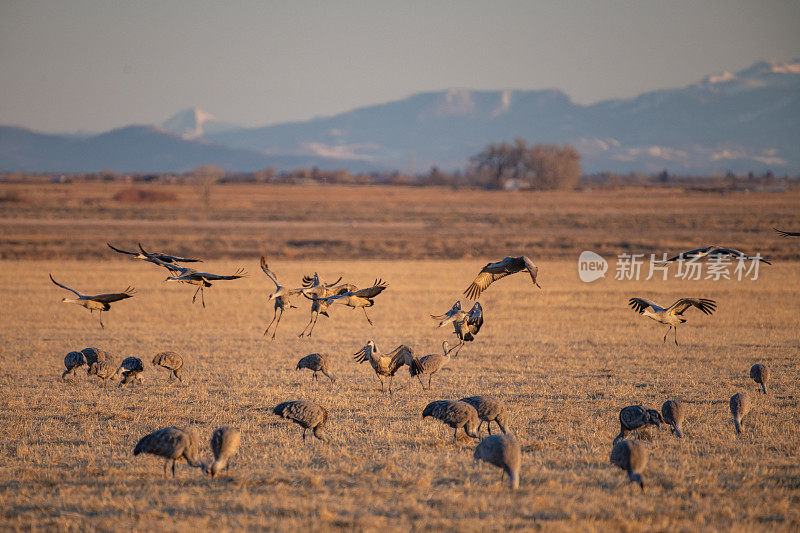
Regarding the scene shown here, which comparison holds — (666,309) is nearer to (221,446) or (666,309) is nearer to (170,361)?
(221,446)

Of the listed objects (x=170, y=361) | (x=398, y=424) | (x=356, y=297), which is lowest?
(x=398, y=424)

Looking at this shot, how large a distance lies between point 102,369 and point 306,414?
197 inches

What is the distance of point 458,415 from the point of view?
838cm

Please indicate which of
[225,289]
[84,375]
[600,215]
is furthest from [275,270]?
[600,215]

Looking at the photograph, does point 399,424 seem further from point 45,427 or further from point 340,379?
point 45,427

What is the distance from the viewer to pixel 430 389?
11883 mm

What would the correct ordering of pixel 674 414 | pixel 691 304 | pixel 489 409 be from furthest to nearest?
1. pixel 691 304
2. pixel 674 414
3. pixel 489 409

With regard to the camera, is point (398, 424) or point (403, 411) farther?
point (403, 411)

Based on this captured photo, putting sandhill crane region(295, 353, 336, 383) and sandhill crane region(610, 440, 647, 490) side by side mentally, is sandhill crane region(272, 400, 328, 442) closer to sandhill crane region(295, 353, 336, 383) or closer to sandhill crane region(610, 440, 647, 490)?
sandhill crane region(295, 353, 336, 383)

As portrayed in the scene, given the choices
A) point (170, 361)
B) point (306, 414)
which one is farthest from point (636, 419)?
point (170, 361)

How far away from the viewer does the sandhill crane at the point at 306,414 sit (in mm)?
8617

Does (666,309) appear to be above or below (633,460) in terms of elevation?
above

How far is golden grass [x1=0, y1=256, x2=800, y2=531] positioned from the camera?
264 inches

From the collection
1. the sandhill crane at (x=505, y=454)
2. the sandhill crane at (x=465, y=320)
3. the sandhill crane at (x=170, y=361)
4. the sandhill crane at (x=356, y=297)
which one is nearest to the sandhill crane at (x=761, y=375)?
the sandhill crane at (x=465, y=320)
